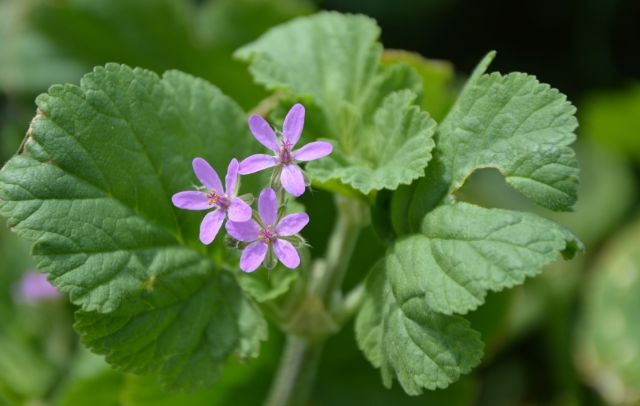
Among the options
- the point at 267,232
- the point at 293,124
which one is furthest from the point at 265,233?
the point at 293,124

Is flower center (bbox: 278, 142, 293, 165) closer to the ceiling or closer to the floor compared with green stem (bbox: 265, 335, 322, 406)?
closer to the ceiling

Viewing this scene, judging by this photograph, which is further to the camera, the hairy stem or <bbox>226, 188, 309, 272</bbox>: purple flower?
the hairy stem

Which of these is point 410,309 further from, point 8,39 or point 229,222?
point 8,39

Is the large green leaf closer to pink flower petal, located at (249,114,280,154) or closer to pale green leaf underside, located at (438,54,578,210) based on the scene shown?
pink flower petal, located at (249,114,280,154)

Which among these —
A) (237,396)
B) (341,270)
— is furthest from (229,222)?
(237,396)

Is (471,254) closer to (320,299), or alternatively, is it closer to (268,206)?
(268,206)

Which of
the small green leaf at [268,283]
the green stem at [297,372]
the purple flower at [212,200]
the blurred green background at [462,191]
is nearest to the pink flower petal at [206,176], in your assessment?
the purple flower at [212,200]

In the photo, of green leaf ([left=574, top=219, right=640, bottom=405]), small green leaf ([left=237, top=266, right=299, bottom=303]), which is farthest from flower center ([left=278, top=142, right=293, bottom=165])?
green leaf ([left=574, top=219, right=640, bottom=405])
